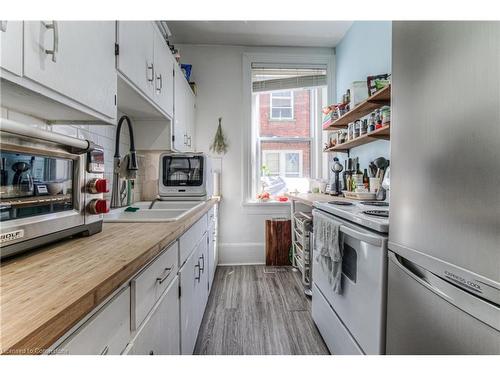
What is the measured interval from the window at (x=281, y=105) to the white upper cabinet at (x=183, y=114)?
1.08 m

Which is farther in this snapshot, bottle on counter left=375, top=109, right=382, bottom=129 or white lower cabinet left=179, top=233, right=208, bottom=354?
bottle on counter left=375, top=109, right=382, bottom=129

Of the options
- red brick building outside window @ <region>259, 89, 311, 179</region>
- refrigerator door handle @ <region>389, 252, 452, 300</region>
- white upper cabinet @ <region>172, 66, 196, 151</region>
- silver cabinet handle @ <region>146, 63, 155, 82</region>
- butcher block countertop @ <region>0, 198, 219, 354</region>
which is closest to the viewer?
butcher block countertop @ <region>0, 198, 219, 354</region>

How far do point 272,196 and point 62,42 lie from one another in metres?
2.83

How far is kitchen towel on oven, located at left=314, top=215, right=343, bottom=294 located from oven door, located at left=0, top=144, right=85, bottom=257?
45.9 inches

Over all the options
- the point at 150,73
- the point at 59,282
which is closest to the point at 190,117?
the point at 150,73

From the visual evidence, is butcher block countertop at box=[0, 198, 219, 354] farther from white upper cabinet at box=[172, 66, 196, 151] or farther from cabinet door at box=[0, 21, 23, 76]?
white upper cabinet at box=[172, 66, 196, 151]

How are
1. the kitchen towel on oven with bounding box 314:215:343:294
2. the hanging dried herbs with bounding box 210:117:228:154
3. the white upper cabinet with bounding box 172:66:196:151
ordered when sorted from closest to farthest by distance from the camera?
the kitchen towel on oven with bounding box 314:215:343:294, the white upper cabinet with bounding box 172:66:196:151, the hanging dried herbs with bounding box 210:117:228:154

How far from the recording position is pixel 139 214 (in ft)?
5.73

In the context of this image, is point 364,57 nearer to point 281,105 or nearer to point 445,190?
point 281,105

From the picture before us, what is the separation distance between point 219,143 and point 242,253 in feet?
4.71

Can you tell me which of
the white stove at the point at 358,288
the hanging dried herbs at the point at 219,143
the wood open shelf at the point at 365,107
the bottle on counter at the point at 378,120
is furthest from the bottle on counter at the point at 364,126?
the hanging dried herbs at the point at 219,143

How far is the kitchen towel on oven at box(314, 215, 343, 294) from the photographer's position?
1346 millimetres

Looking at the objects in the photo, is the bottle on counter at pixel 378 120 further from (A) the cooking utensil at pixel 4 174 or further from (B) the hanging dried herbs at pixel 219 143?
(A) the cooking utensil at pixel 4 174

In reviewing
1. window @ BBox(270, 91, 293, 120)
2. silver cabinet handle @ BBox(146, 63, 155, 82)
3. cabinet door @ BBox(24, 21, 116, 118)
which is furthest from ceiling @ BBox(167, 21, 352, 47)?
cabinet door @ BBox(24, 21, 116, 118)
